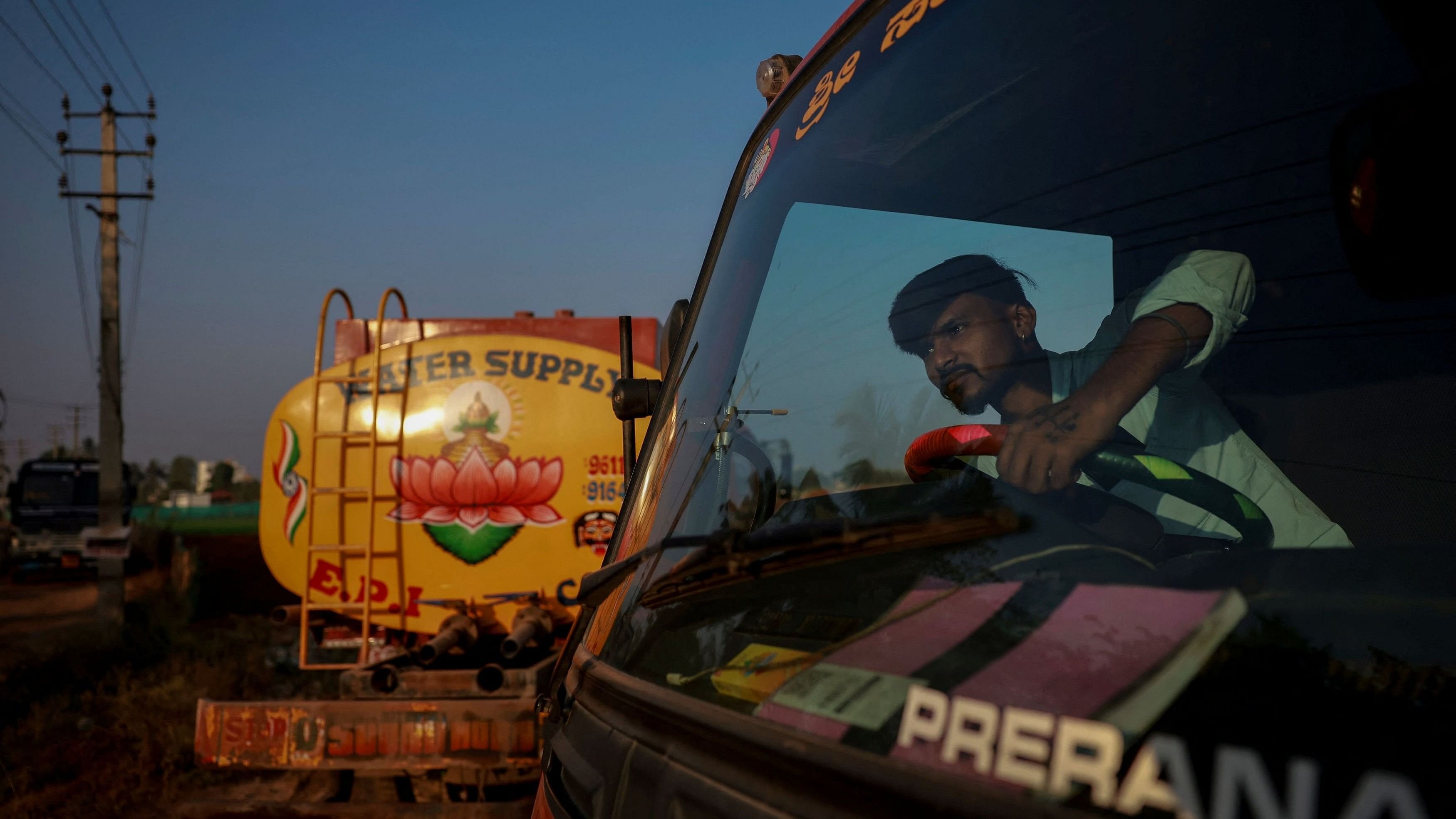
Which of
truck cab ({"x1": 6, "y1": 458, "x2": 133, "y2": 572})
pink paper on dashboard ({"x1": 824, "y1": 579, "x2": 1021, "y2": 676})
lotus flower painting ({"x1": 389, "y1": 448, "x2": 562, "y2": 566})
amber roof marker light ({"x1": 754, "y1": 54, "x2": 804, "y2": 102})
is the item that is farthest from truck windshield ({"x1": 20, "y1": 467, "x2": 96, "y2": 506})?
pink paper on dashboard ({"x1": 824, "y1": 579, "x2": 1021, "y2": 676})

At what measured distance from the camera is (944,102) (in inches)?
56.3

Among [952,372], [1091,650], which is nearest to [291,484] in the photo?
[952,372]

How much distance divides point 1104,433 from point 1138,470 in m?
0.07

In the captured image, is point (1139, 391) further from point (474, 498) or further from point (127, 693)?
point (127, 693)

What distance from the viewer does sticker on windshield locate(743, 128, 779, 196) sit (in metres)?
1.85

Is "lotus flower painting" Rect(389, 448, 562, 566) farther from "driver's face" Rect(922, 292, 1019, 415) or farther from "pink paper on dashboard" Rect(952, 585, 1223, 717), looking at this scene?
"pink paper on dashboard" Rect(952, 585, 1223, 717)

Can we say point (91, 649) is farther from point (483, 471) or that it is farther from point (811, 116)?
point (811, 116)

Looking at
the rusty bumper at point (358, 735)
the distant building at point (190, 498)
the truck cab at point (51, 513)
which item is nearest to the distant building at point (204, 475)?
the distant building at point (190, 498)

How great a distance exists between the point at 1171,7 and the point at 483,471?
184 inches

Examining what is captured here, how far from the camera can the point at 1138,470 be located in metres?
1.08

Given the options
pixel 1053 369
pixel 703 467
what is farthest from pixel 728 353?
pixel 1053 369

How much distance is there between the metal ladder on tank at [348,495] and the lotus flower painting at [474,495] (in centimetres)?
14

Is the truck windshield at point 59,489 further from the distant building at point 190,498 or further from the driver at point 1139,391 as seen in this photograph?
the driver at point 1139,391

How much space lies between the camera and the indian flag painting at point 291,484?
17.8 feet
